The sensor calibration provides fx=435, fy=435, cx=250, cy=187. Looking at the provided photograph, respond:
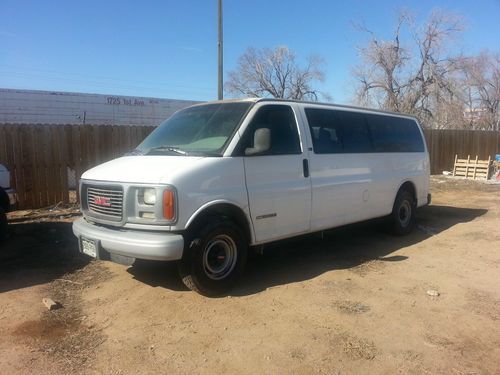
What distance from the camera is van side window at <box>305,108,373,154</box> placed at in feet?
18.2

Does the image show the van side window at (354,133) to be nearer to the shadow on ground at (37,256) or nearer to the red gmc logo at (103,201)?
the red gmc logo at (103,201)

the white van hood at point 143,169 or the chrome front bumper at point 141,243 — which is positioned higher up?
the white van hood at point 143,169

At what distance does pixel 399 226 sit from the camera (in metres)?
7.34

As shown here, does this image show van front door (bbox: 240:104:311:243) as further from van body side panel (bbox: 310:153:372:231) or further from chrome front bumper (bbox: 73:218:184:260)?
chrome front bumper (bbox: 73:218:184:260)

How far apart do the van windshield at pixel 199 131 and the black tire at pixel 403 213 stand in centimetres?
358

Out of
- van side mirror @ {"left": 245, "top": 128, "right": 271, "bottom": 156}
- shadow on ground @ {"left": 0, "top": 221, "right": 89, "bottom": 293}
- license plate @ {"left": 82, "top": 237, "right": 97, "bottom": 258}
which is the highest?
van side mirror @ {"left": 245, "top": 128, "right": 271, "bottom": 156}

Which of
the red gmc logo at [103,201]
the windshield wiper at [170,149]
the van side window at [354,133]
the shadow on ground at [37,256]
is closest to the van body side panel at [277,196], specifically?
the windshield wiper at [170,149]

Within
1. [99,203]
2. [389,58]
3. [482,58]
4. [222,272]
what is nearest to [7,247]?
[99,203]

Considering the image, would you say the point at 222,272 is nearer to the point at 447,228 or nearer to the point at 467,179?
the point at 447,228

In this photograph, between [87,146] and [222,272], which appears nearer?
[222,272]

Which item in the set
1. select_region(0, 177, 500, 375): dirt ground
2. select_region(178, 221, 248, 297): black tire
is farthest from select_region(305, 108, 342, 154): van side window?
select_region(178, 221, 248, 297): black tire

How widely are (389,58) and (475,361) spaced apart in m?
30.8

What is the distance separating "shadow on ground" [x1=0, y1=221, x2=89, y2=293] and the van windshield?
6.33 feet

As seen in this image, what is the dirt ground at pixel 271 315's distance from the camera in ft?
11.0
